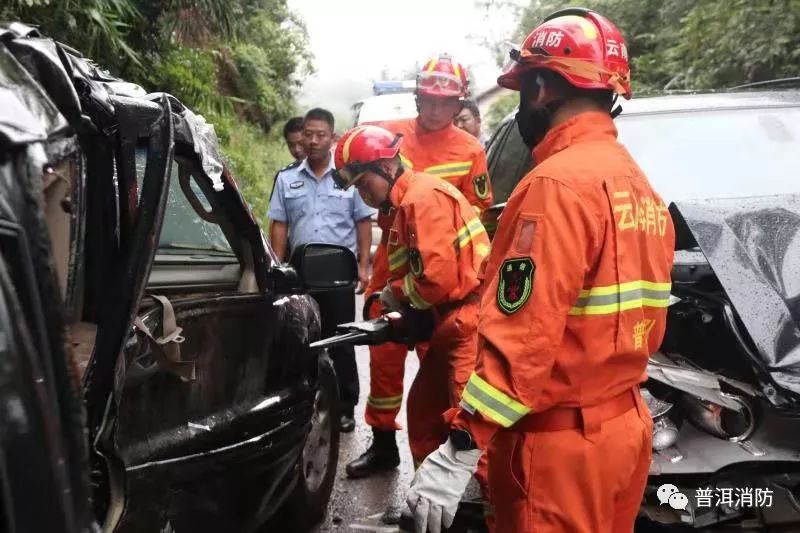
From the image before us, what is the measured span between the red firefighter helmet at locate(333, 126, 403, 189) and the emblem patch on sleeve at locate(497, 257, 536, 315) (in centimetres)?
167

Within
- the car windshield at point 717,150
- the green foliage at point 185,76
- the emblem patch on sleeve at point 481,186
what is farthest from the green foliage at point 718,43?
the green foliage at point 185,76

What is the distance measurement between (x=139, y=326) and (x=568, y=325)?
101cm

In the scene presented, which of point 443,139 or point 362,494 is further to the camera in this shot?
point 443,139

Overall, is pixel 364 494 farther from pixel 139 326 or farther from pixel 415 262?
pixel 139 326

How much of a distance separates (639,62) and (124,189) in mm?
11517

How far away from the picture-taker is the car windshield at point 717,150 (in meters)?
3.90

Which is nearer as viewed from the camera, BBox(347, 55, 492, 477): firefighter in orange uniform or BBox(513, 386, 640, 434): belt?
BBox(513, 386, 640, 434): belt

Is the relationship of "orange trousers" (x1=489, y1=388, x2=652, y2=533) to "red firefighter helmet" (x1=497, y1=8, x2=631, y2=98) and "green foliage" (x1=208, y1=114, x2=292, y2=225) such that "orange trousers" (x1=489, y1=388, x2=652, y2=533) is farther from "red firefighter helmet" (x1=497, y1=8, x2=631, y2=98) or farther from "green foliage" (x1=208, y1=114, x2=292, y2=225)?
"green foliage" (x1=208, y1=114, x2=292, y2=225)

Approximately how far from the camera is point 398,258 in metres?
3.62

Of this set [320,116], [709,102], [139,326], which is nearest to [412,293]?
[139,326]

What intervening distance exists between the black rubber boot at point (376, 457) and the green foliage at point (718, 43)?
5.67 metres

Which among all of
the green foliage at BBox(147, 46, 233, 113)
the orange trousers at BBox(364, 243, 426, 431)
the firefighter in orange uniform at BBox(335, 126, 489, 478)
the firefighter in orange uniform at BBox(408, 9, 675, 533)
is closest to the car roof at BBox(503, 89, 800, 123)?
the firefighter in orange uniform at BBox(335, 126, 489, 478)

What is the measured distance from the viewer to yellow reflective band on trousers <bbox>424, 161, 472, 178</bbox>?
4992 mm

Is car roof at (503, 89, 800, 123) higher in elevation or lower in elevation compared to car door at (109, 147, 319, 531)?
higher
